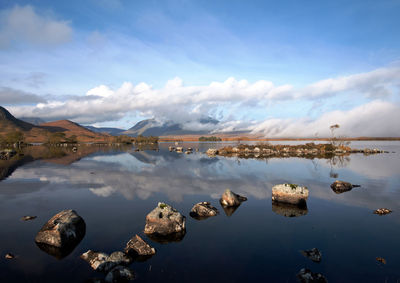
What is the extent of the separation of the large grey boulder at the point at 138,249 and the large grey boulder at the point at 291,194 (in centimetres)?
1701

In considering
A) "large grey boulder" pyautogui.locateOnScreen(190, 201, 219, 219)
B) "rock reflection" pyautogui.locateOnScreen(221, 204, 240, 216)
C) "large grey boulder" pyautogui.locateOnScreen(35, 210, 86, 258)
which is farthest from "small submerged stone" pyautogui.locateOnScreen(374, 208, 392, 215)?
"large grey boulder" pyautogui.locateOnScreen(35, 210, 86, 258)

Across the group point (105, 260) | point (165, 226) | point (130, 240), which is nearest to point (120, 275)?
point (105, 260)

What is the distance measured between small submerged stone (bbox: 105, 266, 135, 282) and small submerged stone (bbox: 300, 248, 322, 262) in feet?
36.1

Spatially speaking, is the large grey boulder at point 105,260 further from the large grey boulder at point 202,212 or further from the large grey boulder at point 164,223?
the large grey boulder at point 202,212

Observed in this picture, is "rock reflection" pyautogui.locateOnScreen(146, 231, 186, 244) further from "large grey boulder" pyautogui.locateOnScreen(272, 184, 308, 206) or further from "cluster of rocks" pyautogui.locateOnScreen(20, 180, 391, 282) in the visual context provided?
"large grey boulder" pyautogui.locateOnScreen(272, 184, 308, 206)

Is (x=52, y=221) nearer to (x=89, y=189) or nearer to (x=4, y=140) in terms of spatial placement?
(x=89, y=189)

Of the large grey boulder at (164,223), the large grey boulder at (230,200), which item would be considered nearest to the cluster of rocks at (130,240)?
the large grey boulder at (164,223)

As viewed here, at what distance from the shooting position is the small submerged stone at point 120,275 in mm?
11961

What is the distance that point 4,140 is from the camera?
554ft

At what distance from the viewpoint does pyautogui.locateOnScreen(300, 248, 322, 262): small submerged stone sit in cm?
1437

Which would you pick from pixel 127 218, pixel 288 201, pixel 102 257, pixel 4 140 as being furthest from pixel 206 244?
pixel 4 140

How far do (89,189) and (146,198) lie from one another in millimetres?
10384

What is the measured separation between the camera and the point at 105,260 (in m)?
13.3

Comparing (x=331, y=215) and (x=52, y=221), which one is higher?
(x=52, y=221)
